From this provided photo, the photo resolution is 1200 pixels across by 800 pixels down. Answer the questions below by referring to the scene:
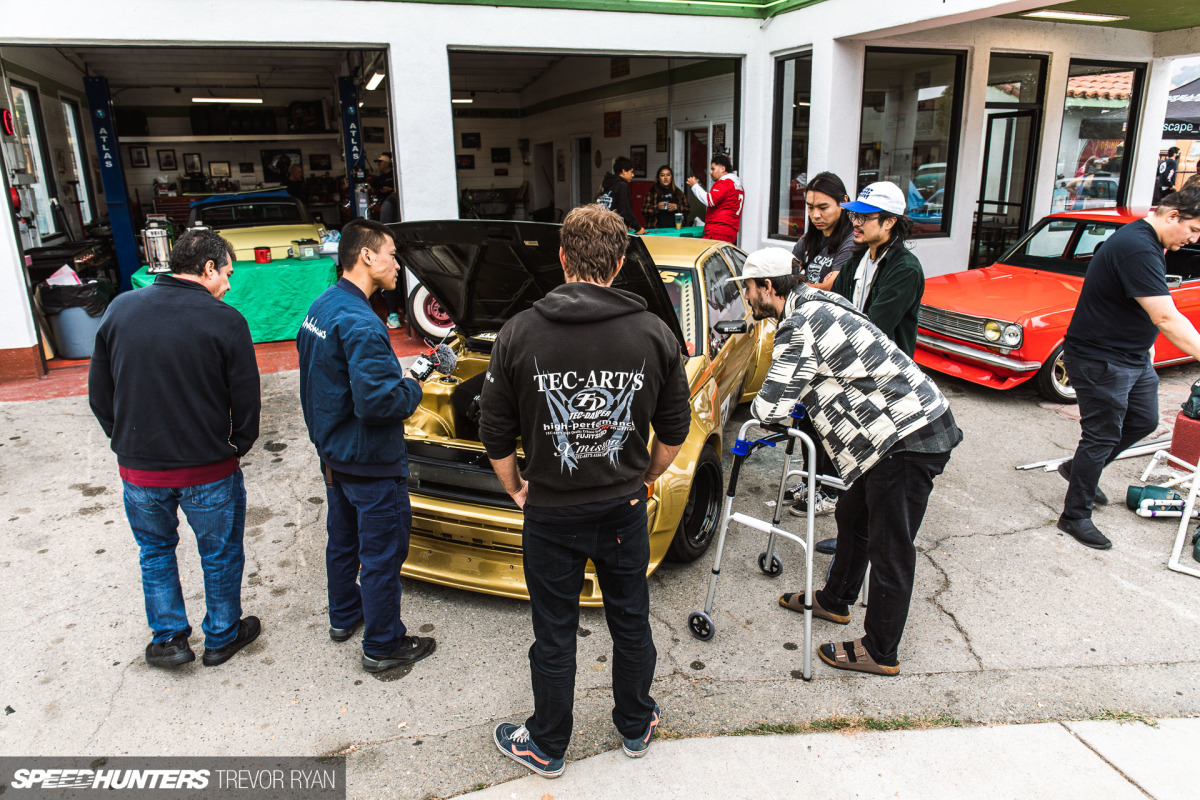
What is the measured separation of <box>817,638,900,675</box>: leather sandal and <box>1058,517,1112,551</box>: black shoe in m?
1.81

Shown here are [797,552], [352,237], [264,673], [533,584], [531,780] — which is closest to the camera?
[533,584]

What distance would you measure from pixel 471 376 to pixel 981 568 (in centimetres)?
299

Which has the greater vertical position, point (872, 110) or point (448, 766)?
point (872, 110)

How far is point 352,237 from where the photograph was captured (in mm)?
2918

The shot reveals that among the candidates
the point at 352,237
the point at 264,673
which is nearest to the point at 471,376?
the point at 352,237

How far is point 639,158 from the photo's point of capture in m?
14.5

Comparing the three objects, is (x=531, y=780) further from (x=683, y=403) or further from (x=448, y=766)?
(x=683, y=403)

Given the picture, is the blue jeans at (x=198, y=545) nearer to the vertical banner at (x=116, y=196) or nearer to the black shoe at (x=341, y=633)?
the black shoe at (x=341, y=633)

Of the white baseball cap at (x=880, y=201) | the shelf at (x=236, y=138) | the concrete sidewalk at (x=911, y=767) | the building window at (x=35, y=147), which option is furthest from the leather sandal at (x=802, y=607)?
the shelf at (x=236, y=138)

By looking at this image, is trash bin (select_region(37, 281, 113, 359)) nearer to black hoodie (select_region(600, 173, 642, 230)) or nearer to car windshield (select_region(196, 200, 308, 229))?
car windshield (select_region(196, 200, 308, 229))

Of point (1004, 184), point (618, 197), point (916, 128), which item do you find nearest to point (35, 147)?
point (618, 197)

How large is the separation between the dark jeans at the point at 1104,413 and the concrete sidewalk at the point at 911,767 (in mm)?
1646

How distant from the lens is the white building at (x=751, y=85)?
7.08 m

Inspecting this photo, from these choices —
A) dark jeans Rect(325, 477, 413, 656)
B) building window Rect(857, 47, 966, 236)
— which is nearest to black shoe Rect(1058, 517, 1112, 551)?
dark jeans Rect(325, 477, 413, 656)
